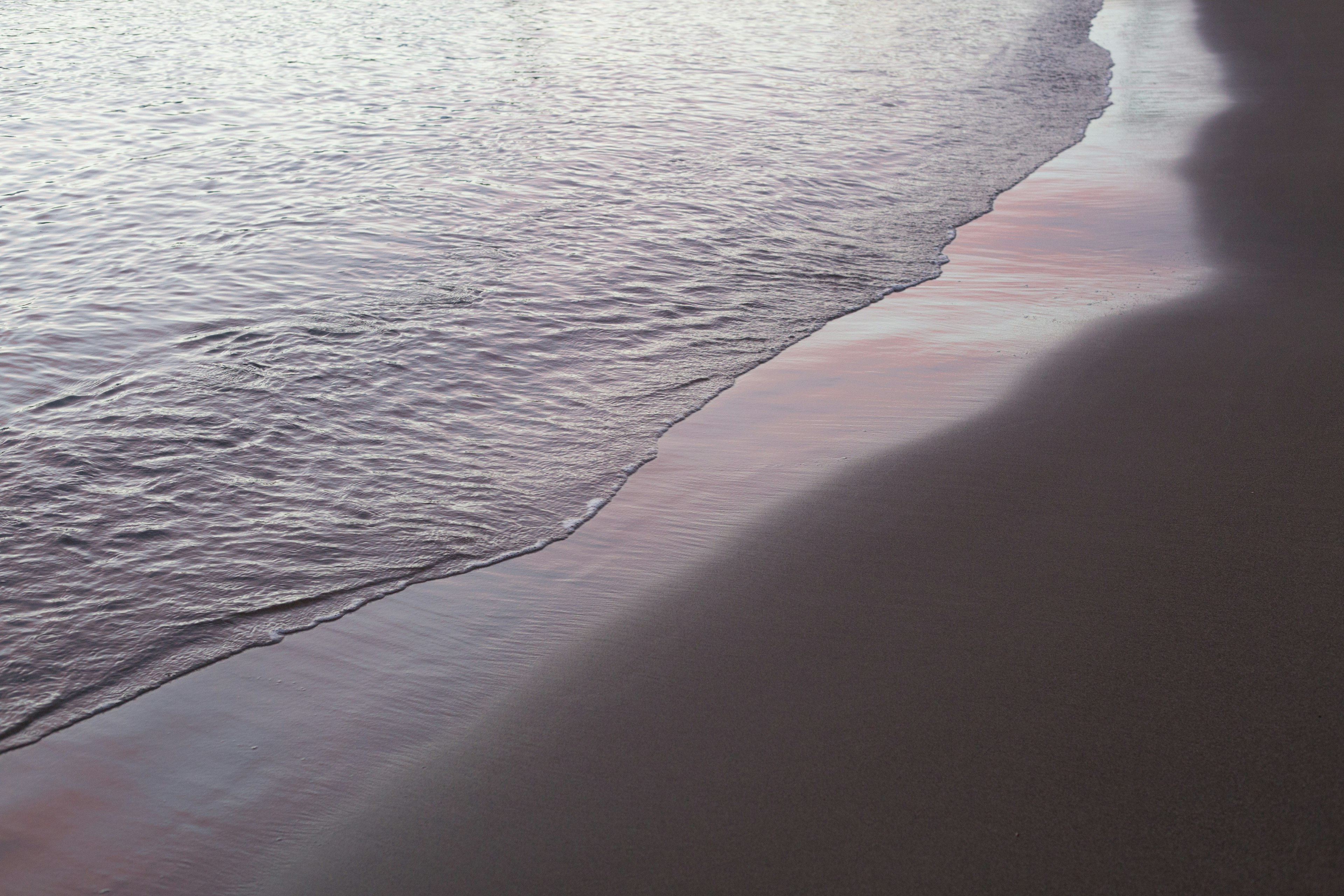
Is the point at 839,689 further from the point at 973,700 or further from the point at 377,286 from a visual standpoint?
the point at 377,286

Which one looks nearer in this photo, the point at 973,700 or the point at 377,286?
the point at 973,700

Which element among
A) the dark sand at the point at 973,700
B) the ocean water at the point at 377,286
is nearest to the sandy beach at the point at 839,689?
the dark sand at the point at 973,700

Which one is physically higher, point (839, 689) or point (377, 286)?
point (377, 286)

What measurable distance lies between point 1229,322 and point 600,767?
174 inches

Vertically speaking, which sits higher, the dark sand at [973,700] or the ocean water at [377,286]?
the ocean water at [377,286]

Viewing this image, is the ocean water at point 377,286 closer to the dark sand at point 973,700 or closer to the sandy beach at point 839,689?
the sandy beach at point 839,689

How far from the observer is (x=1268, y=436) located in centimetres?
407

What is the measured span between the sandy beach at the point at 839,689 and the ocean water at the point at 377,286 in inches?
15.4

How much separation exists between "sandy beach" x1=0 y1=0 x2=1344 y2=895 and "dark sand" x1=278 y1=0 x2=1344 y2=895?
1 cm

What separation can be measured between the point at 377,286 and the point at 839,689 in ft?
14.9

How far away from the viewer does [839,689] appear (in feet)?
9.24

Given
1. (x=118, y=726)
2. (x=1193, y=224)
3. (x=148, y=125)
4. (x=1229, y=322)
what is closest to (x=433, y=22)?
(x=148, y=125)

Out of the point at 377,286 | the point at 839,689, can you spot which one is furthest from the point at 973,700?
the point at 377,286

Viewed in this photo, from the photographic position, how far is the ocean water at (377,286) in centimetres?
362
